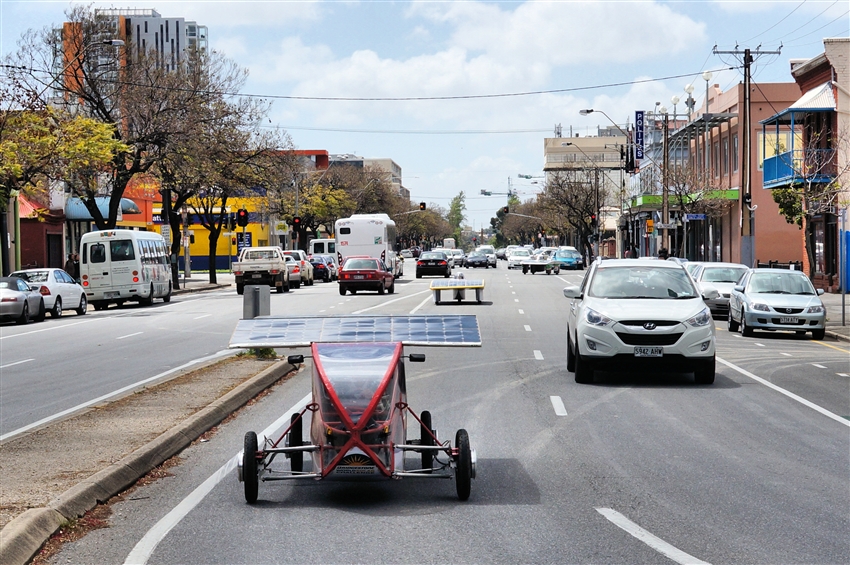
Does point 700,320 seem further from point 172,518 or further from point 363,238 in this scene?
point 363,238

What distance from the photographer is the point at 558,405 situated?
13969 millimetres

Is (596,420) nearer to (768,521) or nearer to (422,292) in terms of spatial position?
(768,521)

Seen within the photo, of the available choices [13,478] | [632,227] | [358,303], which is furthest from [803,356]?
[632,227]

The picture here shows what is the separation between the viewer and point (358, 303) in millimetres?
39500

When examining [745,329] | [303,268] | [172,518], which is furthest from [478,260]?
[172,518]

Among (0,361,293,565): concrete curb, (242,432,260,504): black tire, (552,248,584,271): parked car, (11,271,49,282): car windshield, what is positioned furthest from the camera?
(552,248,584,271): parked car

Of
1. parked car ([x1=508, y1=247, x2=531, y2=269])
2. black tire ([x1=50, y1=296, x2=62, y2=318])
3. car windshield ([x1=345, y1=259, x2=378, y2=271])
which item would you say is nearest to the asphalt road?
black tire ([x1=50, y1=296, x2=62, y2=318])

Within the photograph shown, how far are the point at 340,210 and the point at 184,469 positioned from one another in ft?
307

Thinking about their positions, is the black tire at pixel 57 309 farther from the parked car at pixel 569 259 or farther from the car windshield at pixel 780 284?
the parked car at pixel 569 259

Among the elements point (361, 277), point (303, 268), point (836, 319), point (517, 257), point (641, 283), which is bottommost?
point (836, 319)

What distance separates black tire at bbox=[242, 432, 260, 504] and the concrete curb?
1078 millimetres

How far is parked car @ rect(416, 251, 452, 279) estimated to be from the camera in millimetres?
67688

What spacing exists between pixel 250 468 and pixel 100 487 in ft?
3.84

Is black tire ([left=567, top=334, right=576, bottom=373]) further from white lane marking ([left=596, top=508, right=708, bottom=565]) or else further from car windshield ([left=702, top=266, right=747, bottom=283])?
car windshield ([left=702, top=266, right=747, bottom=283])
